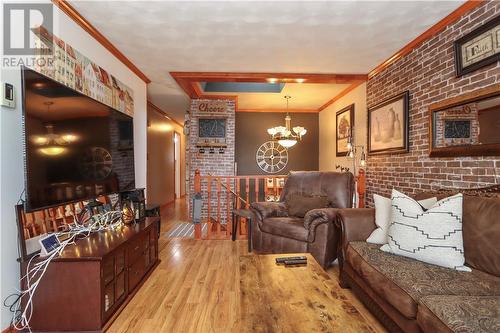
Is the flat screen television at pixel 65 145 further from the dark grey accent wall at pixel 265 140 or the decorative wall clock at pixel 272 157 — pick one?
the decorative wall clock at pixel 272 157

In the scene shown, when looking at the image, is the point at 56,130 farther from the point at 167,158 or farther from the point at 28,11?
the point at 167,158

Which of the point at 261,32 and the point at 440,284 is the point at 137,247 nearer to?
the point at 440,284

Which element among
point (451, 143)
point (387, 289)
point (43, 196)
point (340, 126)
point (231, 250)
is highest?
point (340, 126)

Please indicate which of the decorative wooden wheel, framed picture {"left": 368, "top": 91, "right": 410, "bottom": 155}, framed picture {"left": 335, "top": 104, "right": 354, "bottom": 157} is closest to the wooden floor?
the decorative wooden wheel

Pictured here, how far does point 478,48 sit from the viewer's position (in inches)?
89.4

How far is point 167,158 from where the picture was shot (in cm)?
794

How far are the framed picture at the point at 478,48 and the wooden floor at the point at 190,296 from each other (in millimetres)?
2168

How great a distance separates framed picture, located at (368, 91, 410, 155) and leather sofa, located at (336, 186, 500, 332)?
48.2 inches

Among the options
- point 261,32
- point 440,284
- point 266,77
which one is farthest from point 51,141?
point 266,77

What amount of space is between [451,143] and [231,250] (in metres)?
2.70

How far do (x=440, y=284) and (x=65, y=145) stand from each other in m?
2.56

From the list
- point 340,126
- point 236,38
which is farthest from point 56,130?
point 340,126

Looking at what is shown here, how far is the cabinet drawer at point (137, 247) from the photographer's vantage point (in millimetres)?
2341

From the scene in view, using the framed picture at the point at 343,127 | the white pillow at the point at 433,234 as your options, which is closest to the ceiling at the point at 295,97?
the framed picture at the point at 343,127
